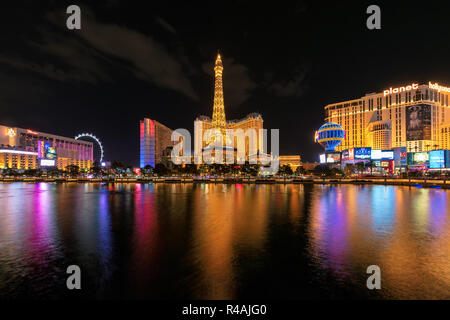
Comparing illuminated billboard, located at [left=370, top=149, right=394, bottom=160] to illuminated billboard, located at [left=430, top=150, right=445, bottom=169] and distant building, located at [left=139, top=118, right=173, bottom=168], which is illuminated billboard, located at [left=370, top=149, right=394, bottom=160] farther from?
distant building, located at [left=139, top=118, right=173, bottom=168]

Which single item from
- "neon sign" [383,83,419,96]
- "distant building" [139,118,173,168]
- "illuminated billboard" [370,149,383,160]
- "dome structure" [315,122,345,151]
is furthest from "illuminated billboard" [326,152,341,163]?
"distant building" [139,118,173,168]

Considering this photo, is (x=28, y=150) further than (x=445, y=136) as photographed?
Yes

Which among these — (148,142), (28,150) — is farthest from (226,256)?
(28,150)

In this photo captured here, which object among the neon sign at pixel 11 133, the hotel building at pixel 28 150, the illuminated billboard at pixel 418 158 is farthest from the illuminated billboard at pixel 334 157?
the neon sign at pixel 11 133

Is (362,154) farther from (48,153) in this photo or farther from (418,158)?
(48,153)

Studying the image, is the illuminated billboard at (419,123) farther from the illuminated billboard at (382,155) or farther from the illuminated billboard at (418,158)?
the illuminated billboard at (382,155)
